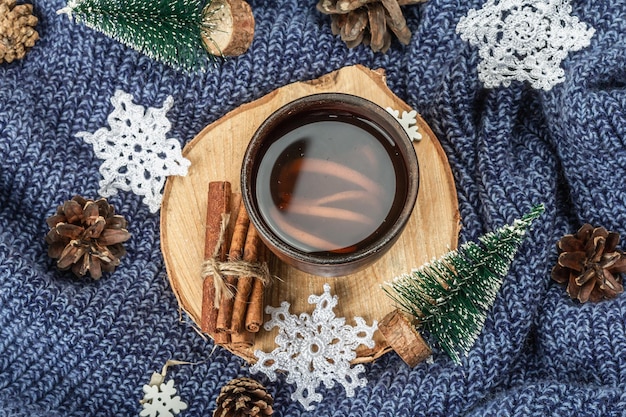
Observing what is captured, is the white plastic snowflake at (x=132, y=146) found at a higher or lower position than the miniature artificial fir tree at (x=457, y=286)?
higher

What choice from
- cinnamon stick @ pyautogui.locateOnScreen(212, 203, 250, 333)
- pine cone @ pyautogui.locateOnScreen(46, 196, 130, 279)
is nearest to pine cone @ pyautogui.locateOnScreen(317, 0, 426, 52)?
cinnamon stick @ pyautogui.locateOnScreen(212, 203, 250, 333)

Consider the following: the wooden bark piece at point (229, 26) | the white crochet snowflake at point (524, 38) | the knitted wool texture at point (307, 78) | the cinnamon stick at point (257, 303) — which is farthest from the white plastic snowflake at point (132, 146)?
the white crochet snowflake at point (524, 38)

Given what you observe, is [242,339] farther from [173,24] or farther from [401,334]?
[173,24]

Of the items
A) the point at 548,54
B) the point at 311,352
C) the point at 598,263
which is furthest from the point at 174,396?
the point at 548,54

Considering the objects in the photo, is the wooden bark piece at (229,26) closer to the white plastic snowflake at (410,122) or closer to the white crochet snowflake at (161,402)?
the white plastic snowflake at (410,122)

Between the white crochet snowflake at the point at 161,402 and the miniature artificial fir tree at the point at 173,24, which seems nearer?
the miniature artificial fir tree at the point at 173,24
